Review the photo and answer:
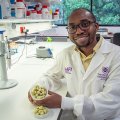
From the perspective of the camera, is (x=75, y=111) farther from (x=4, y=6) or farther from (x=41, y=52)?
(x=41, y=52)

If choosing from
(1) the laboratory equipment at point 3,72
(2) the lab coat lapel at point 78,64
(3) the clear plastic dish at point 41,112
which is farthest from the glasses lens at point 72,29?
(3) the clear plastic dish at point 41,112

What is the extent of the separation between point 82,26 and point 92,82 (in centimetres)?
37

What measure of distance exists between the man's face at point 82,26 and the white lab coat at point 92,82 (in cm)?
12

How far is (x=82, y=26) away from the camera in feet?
4.76

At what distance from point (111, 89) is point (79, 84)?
24 cm

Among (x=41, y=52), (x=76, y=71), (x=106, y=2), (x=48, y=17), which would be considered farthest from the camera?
(x=106, y=2)

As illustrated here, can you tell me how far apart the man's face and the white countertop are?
1.21ft

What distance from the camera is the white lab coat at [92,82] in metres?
1.26

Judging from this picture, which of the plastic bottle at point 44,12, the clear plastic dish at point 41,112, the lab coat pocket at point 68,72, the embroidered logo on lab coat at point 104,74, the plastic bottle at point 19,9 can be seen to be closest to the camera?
the clear plastic dish at point 41,112

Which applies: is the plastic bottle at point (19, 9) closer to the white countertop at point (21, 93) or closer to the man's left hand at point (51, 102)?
the white countertop at point (21, 93)

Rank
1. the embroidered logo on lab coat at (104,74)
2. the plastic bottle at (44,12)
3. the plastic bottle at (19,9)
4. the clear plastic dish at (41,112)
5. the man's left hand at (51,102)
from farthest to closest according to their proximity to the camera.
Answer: the plastic bottle at (44,12) < the plastic bottle at (19,9) < the embroidered logo on lab coat at (104,74) < the man's left hand at (51,102) < the clear plastic dish at (41,112)

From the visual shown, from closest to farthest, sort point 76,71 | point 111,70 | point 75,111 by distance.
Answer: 1. point 75,111
2. point 111,70
3. point 76,71

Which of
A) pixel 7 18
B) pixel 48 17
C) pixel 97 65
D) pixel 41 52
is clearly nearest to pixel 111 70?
pixel 97 65

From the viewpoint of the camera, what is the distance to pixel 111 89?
132cm
